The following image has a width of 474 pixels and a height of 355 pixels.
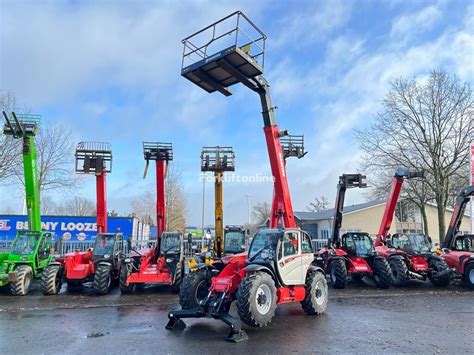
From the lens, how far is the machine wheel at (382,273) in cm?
1478

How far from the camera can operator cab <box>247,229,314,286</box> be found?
9.31 metres

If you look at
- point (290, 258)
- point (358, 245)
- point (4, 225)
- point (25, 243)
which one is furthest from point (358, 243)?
point (4, 225)

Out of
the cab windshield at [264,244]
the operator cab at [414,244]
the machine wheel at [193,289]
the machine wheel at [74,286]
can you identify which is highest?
the cab windshield at [264,244]

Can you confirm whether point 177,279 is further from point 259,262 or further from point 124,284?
point 259,262

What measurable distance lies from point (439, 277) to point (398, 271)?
1.59m

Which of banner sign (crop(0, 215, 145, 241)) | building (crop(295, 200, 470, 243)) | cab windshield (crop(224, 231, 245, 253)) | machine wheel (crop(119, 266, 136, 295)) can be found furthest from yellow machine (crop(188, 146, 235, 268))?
building (crop(295, 200, 470, 243))

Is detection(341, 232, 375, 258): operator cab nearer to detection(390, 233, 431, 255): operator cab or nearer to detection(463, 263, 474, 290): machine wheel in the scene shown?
detection(390, 233, 431, 255): operator cab

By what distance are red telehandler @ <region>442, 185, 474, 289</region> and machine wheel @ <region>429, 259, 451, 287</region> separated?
1.98 feet

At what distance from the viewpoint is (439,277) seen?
1526 cm

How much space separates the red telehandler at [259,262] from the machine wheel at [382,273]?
482 cm

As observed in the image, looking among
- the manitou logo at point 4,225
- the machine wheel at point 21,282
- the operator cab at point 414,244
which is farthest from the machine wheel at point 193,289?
the manitou logo at point 4,225

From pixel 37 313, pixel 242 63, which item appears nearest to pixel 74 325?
pixel 37 313

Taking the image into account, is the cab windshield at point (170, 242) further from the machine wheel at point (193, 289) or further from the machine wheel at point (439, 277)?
the machine wheel at point (439, 277)

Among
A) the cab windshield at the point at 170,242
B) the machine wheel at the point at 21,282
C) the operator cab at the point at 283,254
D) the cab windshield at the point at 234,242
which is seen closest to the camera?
the operator cab at the point at 283,254
